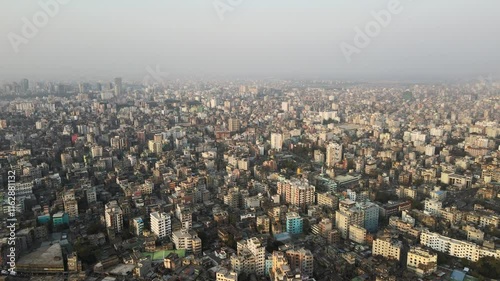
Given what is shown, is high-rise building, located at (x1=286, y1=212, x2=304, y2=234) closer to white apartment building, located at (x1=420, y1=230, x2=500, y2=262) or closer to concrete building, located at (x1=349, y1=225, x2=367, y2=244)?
concrete building, located at (x1=349, y1=225, x2=367, y2=244)

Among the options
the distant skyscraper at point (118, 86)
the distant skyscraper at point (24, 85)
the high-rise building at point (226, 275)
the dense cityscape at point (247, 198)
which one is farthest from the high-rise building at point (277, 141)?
the distant skyscraper at point (24, 85)

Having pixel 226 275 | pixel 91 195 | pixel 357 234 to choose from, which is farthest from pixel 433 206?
pixel 91 195

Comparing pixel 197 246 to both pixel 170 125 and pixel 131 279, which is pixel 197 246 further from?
pixel 170 125

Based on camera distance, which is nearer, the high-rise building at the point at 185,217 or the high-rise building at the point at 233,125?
the high-rise building at the point at 185,217

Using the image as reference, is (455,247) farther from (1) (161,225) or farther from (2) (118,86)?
(2) (118,86)

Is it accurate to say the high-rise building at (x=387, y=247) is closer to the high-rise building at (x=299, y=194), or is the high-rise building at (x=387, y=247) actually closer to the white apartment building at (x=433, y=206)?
the white apartment building at (x=433, y=206)

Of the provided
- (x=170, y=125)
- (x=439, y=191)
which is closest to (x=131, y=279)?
(x=439, y=191)
